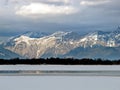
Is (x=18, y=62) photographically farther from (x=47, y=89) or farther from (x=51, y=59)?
(x=47, y=89)

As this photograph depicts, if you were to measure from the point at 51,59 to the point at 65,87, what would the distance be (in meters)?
41.0

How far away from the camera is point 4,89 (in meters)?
20.5

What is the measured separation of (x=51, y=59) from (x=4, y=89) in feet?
138

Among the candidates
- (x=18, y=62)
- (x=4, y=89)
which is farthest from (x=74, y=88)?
(x=18, y=62)

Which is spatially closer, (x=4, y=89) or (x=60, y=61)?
(x=4, y=89)

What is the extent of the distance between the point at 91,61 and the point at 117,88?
41571mm

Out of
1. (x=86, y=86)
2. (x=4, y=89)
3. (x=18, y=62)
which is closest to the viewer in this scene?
(x=4, y=89)

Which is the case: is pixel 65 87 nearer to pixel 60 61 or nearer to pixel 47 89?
pixel 47 89

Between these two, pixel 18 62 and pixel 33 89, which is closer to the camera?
pixel 33 89

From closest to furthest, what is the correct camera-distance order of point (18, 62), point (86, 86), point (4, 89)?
1. point (4, 89)
2. point (86, 86)
3. point (18, 62)

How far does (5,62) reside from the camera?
62.6 metres

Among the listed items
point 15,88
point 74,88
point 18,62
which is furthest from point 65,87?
point 18,62

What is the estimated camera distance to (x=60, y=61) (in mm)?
61594

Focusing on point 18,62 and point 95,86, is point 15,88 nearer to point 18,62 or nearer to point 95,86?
point 95,86
